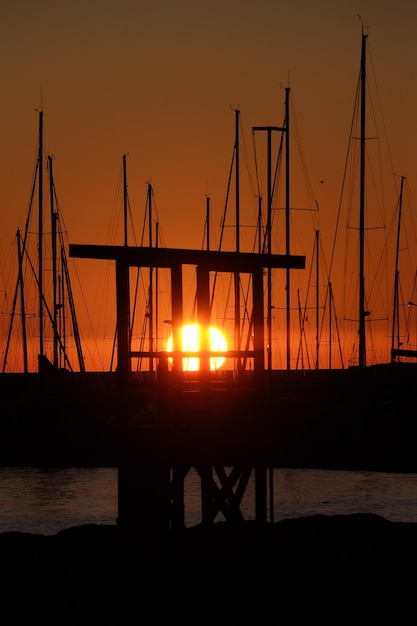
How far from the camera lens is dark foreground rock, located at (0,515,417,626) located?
1798 centimetres

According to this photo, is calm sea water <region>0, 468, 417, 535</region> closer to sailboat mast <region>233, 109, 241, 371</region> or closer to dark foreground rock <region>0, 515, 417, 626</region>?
sailboat mast <region>233, 109, 241, 371</region>

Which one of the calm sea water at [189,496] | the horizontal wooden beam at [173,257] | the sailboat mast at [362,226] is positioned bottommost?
the calm sea water at [189,496]

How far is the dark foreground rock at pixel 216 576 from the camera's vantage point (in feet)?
59.0

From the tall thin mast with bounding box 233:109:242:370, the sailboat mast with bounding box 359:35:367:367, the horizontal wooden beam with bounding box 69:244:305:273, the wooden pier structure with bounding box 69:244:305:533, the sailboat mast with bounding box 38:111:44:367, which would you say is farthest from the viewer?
the sailboat mast with bounding box 38:111:44:367

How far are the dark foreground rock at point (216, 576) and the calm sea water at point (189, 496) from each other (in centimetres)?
1019

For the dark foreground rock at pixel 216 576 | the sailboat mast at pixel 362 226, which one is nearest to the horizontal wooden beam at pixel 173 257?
the dark foreground rock at pixel 216 576

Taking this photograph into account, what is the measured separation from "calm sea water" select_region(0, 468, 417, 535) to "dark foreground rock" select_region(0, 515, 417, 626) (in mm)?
10192

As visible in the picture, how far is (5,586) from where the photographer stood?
64.8 feet

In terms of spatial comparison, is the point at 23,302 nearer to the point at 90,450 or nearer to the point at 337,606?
the point at 90,450

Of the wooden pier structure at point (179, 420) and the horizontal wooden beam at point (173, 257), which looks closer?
the wooden pier structure at point (179, 420)

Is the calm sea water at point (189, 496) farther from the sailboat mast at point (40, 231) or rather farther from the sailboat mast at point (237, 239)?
the sailboat mast at point (40, 231)

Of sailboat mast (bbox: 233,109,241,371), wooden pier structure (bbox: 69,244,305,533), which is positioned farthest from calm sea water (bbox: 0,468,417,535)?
wooden pier structure (bbox: 69,244,305,533)

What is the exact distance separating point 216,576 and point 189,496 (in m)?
20.0

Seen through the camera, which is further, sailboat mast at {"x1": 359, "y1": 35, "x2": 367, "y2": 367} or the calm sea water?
sailboat mast at {"x1": 359, "y1": 35, "x2": 367, "y2": 367}
